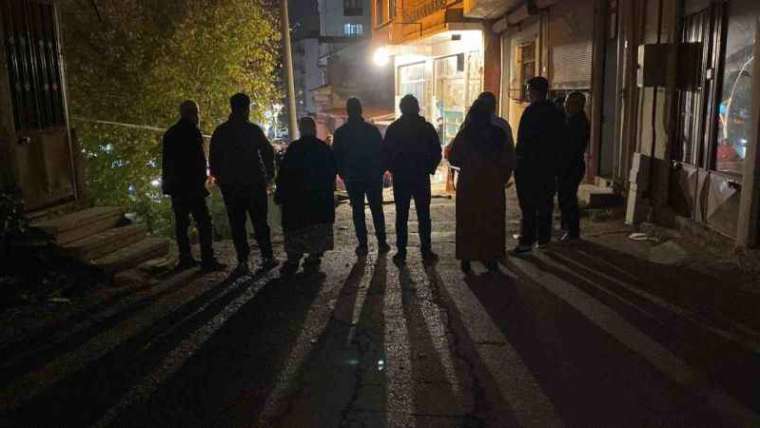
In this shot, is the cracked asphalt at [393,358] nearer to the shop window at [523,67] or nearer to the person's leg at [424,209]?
the person's leg at [424,209]

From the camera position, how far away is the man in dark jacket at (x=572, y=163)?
26.0 feet

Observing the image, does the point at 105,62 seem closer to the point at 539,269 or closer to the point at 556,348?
the point at 539,269

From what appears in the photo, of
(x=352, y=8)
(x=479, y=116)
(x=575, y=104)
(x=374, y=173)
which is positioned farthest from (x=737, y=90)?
(x=352, y=8)

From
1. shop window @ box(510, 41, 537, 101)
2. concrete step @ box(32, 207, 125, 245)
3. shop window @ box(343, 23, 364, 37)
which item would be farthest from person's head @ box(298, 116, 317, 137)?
shop window @ box(343, 23, 364, 37)

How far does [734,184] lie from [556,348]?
340cm

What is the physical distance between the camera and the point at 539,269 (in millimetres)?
6949

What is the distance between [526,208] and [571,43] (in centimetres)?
543

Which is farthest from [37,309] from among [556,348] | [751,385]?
[751,385]

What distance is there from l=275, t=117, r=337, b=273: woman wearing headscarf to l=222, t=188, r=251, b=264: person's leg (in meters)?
0.42

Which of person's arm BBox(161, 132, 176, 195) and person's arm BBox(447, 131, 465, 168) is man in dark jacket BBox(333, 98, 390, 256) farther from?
person's arm BBox(161, 132, 176, 195)

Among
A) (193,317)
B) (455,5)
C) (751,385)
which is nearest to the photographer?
(751,385)

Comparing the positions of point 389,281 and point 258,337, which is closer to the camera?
point 258,337

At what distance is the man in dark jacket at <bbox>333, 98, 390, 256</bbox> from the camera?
7.52 metres

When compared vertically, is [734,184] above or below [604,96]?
below
